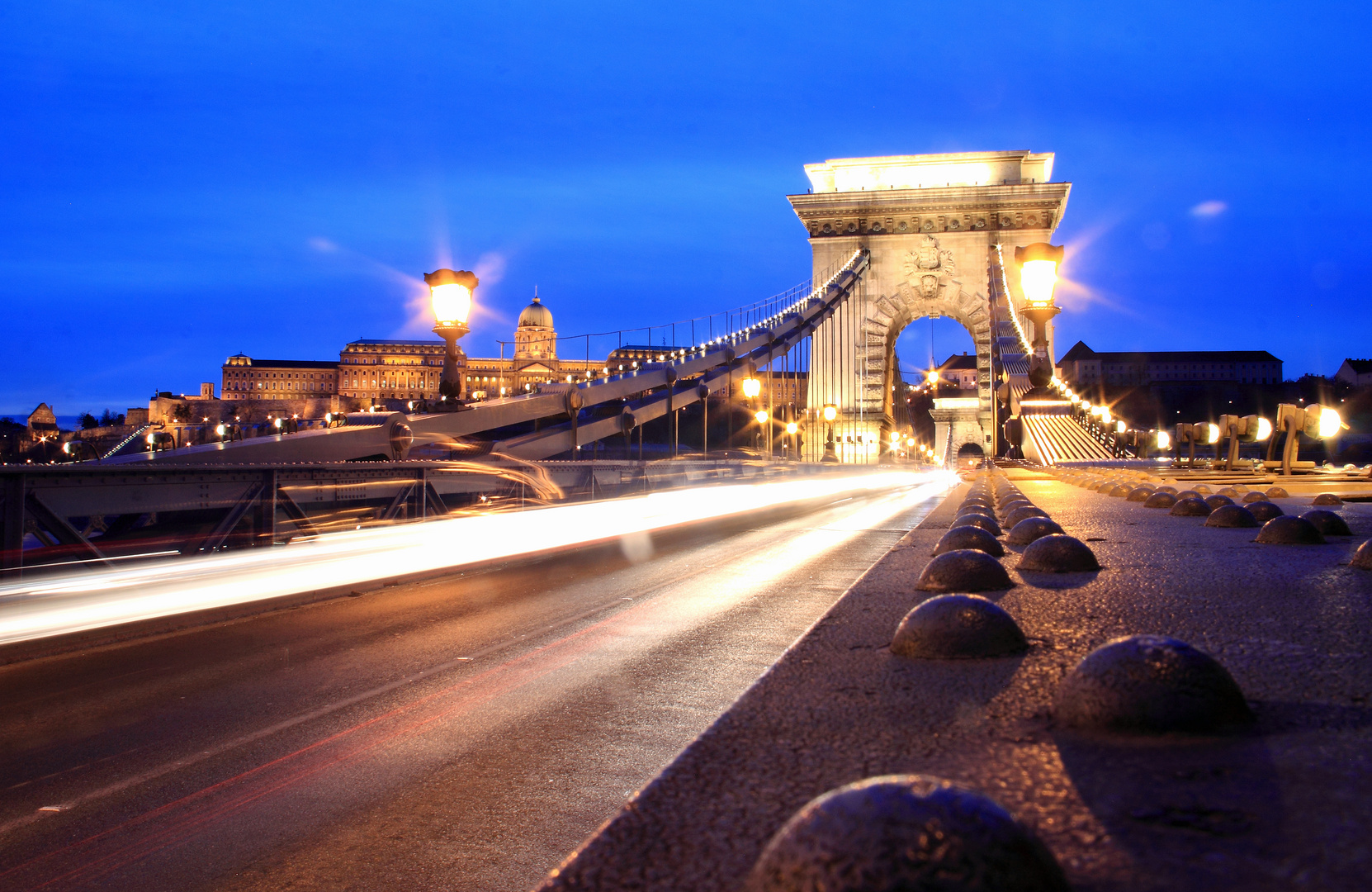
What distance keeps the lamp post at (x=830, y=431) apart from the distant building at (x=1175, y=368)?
79550mm

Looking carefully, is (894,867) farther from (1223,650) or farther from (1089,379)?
(1089,379)

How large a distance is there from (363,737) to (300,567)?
4.24m

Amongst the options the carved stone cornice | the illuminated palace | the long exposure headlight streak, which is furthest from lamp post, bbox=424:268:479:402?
the illuminated palace

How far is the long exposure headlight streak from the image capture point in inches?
229

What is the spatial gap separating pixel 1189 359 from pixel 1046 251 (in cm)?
12356

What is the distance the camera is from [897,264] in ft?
151

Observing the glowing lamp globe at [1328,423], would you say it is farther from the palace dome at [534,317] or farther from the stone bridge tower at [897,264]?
the palace dome at [534,317]

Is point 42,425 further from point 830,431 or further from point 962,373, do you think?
point 962,373

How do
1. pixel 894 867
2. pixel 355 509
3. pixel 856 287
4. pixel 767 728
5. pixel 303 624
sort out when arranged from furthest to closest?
1. pixel 856 287
2. pixel 355 509
3. pixel 303 624
4. pixel 767 728
5. pixel 894 867

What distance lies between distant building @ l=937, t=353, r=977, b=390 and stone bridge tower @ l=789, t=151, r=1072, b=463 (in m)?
85.0

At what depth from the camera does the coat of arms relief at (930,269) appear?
4506 centimetres

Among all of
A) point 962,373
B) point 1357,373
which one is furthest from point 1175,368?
point 962,373

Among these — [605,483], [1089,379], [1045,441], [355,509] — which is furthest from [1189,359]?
[355,509]

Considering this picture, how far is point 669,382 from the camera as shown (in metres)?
28.2
